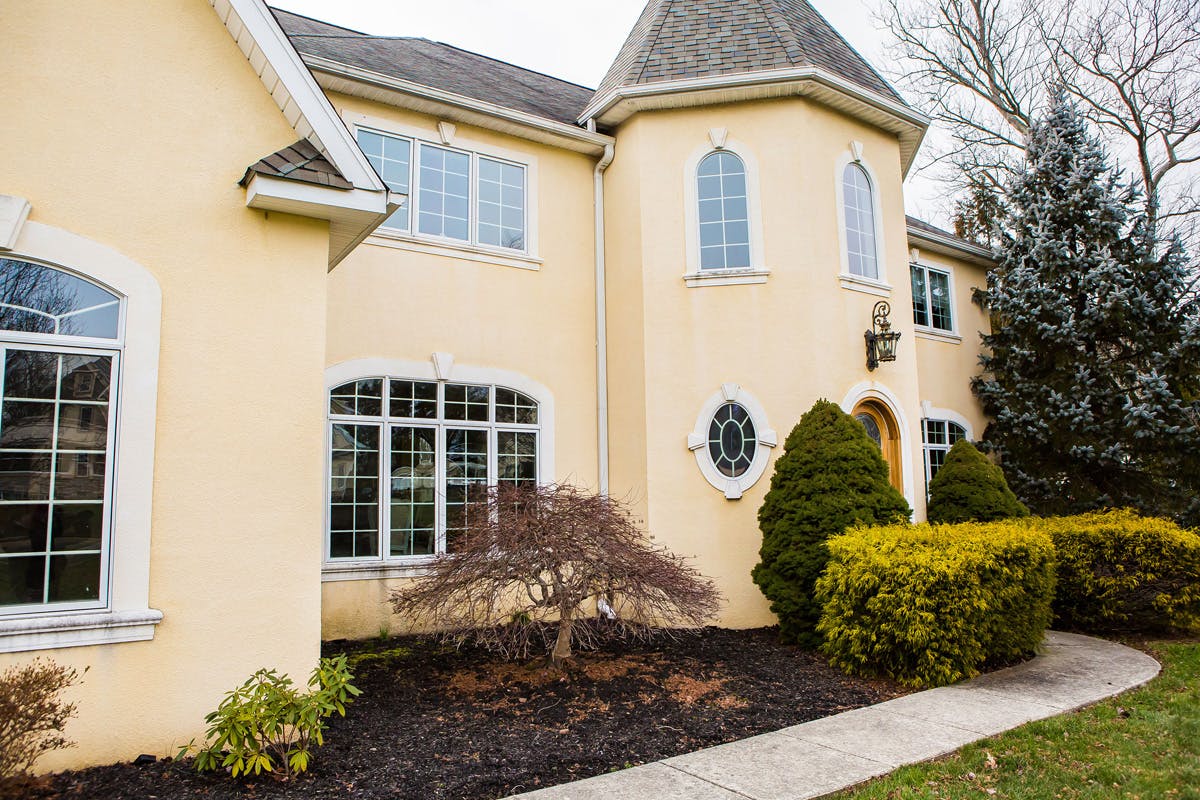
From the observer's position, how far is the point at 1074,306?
43.2 feet

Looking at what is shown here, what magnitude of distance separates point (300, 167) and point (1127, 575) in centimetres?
984

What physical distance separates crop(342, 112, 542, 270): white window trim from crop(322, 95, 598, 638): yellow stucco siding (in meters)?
0.02

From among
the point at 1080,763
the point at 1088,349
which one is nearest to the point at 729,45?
the point at 1088,349

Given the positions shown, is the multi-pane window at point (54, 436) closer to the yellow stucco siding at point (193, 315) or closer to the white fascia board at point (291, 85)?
the yellow stucco siding at point (193, 315)

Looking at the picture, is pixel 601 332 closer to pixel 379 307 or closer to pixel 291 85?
pixel 379 307

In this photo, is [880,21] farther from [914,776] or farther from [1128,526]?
[914,776]

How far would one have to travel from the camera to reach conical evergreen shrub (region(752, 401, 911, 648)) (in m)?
8.35

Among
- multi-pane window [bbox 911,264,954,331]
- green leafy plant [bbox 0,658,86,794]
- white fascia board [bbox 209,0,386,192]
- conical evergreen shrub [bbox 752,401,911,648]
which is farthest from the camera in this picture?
multi-pane window [bbox 911,264,954,331]

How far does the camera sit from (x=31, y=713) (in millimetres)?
4203

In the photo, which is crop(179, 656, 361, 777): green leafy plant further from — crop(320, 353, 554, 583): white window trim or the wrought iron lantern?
the wrought iron lantern

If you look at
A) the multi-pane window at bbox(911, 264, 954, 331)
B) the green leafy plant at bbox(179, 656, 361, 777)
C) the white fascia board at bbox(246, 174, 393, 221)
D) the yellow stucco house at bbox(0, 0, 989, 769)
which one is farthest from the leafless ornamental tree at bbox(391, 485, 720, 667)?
the multi-pane window at bbox(911, 264, 954, 331)

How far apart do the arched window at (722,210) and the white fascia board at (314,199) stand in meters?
5.22

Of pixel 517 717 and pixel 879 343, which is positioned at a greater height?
pixel 879 343

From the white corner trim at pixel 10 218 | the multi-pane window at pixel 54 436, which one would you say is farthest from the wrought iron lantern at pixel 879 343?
the white corner trim at pixel 10 218
